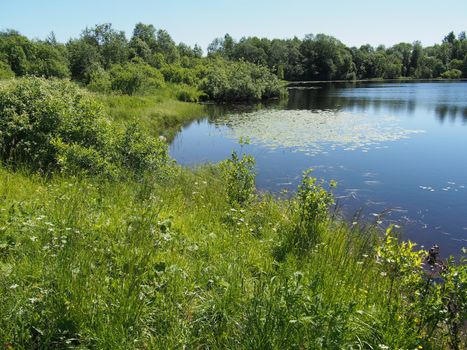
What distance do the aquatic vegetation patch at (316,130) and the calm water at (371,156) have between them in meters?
0.06

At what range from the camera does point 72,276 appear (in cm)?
341

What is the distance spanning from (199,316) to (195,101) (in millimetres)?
44053

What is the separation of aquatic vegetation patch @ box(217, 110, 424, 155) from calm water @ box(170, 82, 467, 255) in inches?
2.4

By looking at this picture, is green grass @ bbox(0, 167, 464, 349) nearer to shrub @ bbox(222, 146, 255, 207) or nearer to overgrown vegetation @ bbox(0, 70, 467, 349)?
overgrown vegetation @ bbox(0, 70, 467, 349)

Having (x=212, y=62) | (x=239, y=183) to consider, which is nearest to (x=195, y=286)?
(x=239, y=183)

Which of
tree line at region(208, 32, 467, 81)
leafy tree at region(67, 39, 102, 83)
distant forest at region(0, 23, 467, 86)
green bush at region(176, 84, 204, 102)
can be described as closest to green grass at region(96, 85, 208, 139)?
green bush at region(176, 84, 204, 102)

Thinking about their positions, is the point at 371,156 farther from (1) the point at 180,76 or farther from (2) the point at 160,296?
(1) the point at 180,76

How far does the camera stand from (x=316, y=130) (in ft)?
83.3

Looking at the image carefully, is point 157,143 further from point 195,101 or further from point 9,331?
point 195,101

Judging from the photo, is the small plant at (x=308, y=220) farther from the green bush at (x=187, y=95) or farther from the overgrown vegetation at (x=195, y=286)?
the green bush at (x=187, y=95)

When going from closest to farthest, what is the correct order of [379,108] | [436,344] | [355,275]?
[436,344], [355,275], [379,108]

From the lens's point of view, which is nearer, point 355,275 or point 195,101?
point 355,275

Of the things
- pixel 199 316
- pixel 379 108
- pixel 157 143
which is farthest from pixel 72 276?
pixel 379 108

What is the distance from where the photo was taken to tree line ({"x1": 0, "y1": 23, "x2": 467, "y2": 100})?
47.7 m
